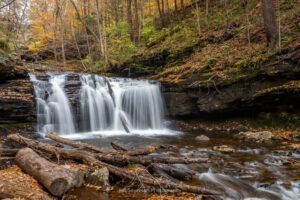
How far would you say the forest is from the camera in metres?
3.58

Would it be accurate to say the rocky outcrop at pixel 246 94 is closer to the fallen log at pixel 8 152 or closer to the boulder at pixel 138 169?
the boulder at pixel 138 169

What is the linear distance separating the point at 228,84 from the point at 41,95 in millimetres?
10609

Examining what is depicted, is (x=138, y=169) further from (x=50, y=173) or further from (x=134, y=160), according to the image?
(x=50, y=173)

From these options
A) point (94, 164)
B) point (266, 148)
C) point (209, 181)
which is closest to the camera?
point (94, 164)

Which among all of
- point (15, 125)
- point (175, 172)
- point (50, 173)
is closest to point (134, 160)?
point (175, 172)

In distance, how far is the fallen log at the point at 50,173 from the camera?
297cm

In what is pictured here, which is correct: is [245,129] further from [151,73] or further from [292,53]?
[151,73]

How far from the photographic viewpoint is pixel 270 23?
362 inches

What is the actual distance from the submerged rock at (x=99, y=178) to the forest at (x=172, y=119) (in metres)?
0.02

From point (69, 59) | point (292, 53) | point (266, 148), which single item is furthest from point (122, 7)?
point (266, 148)

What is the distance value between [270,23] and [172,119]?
25.2ft

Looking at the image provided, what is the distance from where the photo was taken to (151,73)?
52.3 feet

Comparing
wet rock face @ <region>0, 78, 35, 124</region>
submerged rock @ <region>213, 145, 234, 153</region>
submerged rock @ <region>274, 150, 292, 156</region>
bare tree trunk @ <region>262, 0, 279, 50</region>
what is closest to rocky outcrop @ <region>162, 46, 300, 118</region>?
bare tree trunk @ <region>262, 0, 279, 50</region>

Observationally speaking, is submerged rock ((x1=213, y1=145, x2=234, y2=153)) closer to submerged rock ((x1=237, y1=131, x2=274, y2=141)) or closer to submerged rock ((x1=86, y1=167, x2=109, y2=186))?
submerged rock ((x1=237, y1=131, x2=274, y2=141))
